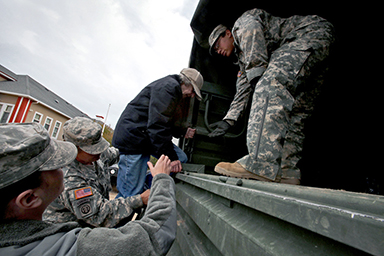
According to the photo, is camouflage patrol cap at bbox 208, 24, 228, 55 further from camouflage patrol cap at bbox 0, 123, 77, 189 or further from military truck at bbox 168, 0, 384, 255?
camouflage patrol cap at bbox 0, 123, 77, 189

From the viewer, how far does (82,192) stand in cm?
121

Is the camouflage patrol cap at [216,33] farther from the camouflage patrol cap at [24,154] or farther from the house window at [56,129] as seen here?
the house window at [56,129]

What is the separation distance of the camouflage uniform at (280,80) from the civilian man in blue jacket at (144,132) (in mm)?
826

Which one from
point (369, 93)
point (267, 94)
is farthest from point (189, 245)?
point (369, 93)

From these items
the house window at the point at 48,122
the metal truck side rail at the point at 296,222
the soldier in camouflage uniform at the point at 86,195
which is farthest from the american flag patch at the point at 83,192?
the house window at the point at 48,122

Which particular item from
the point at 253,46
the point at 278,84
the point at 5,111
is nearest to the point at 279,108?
the point at 278,84

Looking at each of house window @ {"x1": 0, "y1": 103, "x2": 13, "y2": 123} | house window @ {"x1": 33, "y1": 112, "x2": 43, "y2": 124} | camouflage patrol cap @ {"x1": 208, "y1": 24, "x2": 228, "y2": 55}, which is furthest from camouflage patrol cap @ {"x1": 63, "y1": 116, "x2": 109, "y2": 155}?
house window @ {"x1": 0, "y1": 103, "x2": 13, "y2": 123}

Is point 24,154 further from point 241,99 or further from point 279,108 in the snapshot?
point 241,99

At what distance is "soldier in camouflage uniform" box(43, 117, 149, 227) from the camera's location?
118cm

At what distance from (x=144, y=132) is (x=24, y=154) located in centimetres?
128

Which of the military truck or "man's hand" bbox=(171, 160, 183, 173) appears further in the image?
"man's hand" bbox=(171, 160, 183, 173)

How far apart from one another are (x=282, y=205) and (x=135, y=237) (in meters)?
0.50

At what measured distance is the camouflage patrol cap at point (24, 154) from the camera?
21.5 inches

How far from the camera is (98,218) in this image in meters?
1.22
